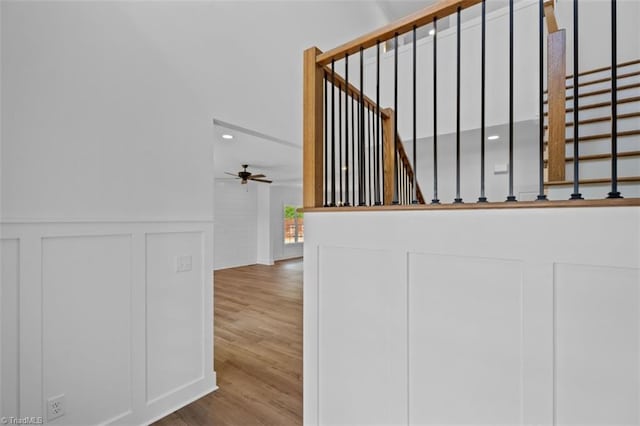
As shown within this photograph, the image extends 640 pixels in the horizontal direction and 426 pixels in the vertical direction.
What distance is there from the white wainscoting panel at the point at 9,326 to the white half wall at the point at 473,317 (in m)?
1.32

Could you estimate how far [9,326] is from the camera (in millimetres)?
1344

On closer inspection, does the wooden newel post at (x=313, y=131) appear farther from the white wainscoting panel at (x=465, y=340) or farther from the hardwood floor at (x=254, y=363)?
the hardwood floor at (x=254, y=363)

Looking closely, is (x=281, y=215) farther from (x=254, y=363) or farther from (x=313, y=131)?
(x=313, y=131)

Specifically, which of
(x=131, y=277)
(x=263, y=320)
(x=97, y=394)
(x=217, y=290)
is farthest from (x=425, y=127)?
(x=217, y=290)

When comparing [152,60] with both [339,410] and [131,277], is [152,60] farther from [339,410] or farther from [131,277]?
[339,410]

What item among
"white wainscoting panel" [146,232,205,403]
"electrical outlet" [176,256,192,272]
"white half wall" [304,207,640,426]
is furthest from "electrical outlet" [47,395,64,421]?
"white half wall" [304,207,640,426]

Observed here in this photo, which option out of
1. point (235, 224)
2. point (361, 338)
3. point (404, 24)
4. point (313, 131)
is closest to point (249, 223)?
point (235, 224)

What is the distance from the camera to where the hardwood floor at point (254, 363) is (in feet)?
6.26

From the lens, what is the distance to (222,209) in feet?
23.4

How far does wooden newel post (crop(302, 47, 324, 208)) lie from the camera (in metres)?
1.38

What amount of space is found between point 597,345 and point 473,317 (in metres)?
0.31

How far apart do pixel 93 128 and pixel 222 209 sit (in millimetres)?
5649

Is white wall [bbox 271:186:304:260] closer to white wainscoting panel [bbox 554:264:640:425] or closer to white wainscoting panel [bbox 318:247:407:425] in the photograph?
white wainscoting panel [bbox 318:247:407:425]

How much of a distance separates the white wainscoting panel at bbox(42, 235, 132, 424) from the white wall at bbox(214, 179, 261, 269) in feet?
17.3
